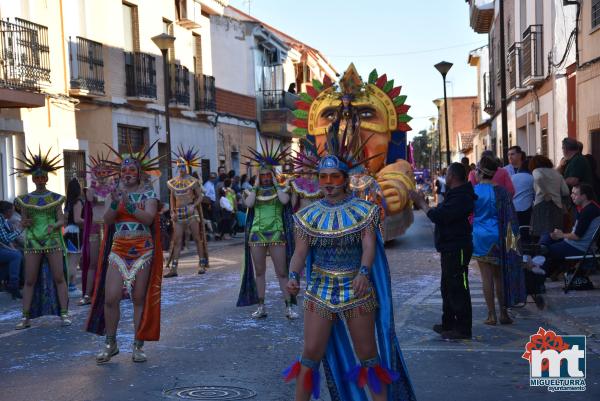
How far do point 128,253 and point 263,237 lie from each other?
9.56 feet

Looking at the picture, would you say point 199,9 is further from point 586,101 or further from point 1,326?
point 1,326

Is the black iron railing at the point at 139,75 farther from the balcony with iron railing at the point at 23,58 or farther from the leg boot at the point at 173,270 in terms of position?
the leg boot at the point at 173,270

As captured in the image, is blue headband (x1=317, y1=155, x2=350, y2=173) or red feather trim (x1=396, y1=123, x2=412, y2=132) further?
red feather trim (x1=396, y1=123, x2=412, y2=132)

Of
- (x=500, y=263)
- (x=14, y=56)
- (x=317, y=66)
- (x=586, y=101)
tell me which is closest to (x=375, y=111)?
(x=586, y=101)

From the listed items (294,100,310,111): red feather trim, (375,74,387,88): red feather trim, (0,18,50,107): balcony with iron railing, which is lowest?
(294,100,310,111): red feather trim

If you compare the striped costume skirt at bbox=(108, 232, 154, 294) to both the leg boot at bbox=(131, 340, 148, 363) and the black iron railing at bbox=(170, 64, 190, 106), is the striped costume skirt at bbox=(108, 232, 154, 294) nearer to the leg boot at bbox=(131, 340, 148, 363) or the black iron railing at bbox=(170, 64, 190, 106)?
the leg boot at bbox=(131, 340, 148, 363)

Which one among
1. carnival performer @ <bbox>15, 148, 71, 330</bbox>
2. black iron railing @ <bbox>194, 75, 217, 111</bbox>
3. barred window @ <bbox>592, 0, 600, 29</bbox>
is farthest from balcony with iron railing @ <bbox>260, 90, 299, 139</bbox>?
carnival performer @ <bbox>15, 148, 71, 330</bbox>

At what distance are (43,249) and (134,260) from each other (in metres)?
2.79

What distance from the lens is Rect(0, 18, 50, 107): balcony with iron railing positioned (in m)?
19.2

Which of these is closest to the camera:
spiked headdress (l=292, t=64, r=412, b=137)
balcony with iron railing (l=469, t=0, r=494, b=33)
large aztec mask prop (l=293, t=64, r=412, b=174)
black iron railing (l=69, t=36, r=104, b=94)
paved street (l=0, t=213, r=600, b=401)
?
paved street (l=0, t=213, r=600, b=401)

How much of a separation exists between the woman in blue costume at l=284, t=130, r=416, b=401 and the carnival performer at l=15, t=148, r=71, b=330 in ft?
17.4

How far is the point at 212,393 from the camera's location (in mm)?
6855

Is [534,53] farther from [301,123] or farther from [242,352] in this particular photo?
[242,352]

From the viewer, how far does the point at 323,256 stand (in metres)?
5.98
